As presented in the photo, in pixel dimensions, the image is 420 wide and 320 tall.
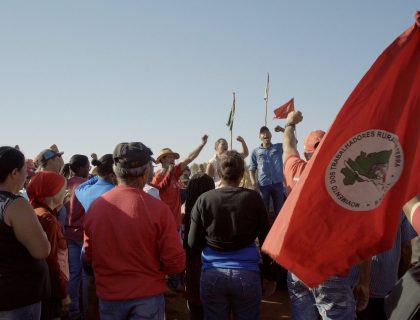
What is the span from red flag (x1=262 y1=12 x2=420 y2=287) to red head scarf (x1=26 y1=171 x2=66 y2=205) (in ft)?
7.19

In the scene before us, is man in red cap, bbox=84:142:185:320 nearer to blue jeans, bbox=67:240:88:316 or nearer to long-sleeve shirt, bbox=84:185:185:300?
long-sleeve shirt, bbox=84:185:185:300

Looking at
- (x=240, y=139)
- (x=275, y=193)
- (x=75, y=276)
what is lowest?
(x=75, y=276)

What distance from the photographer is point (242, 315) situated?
356 cm

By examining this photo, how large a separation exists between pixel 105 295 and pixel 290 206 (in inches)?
67.1

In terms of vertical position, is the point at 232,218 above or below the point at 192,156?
below

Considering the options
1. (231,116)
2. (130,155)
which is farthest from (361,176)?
(231,116)

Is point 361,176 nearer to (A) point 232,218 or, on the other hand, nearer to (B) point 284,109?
(A) point 232,218

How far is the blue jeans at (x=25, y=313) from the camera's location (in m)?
2.84

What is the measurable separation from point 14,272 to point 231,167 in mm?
1893

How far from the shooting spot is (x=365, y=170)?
211cm

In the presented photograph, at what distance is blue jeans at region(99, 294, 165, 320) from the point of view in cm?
303

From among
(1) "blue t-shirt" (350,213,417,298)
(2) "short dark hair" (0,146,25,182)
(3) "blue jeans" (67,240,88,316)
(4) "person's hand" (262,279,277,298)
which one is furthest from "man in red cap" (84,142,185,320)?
(3) "blue jeans" (67,240,88,316)

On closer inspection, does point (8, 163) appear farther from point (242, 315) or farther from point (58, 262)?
point (242, 315)

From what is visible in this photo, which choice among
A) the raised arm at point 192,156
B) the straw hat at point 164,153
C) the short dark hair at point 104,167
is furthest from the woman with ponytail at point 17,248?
the straw hat at point 164,153
